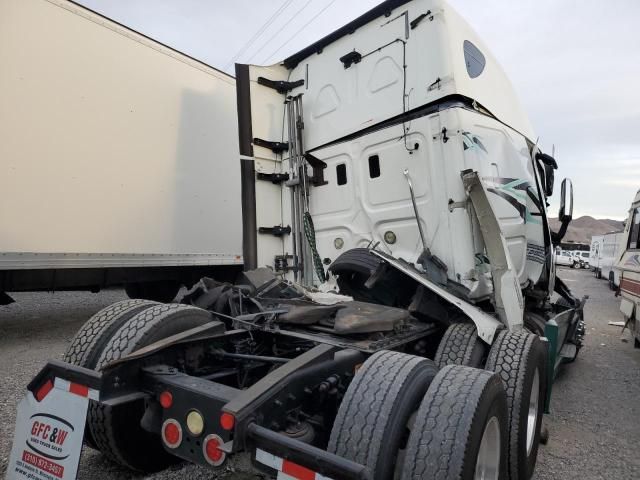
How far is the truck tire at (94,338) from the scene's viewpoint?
2375 mm

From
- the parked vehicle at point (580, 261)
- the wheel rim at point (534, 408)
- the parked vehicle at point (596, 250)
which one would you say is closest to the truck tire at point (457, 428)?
the wheel rim at point (534, 408)

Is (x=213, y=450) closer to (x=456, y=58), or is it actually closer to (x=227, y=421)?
(x=227, y=421)

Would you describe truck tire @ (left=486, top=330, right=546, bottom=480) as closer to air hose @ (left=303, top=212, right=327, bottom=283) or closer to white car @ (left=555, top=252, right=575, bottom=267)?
air hose @ (left=303, top=212, right=327, bottom=283)

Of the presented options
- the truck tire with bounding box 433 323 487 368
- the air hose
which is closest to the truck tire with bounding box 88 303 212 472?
the truck tire with bounding box 433 323 487 368

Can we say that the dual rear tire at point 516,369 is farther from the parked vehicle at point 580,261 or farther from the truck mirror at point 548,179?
the parked vehicle at point 580,261

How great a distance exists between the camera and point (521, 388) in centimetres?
259

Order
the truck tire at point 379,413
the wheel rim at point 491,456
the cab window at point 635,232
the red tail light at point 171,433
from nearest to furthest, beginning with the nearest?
1. the truck tire at point 379,413
2. the red tail light at point 171,433
3. the wheel rim at point 491,456
4. the cab window at point 635,232

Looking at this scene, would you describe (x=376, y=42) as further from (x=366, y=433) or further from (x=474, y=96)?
→ (x=366, y=433)

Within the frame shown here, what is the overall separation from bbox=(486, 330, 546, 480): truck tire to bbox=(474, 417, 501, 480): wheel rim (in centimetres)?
33

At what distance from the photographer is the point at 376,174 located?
3809 mm

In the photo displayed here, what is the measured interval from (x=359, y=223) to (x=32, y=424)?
274 centimetres

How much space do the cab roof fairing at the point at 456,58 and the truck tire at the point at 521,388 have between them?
189cm

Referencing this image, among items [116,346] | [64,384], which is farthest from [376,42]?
[64,384]

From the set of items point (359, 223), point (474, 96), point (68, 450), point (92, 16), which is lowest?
point (68, 450)
